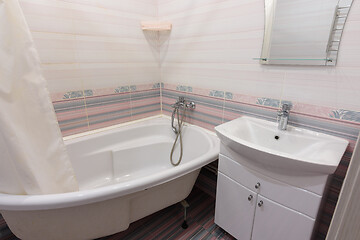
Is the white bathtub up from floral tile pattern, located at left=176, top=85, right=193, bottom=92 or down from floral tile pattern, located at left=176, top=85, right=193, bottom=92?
down

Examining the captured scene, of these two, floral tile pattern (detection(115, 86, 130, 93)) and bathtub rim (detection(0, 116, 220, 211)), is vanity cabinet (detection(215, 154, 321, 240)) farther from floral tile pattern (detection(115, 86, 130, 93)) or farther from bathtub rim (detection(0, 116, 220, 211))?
floral tile pattern (detection(115, 86, 130, 93))

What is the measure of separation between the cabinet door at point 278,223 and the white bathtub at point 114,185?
1.40 ft

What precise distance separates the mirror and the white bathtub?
2.49 feet

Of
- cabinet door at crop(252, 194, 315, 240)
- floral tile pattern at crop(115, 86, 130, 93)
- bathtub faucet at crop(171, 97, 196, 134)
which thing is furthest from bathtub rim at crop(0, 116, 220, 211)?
floral tile pattern at crop(115, 86, 130, 93)

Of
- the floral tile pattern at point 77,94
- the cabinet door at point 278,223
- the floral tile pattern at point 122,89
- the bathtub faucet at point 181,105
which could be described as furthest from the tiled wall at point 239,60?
the floral tile pattern at point 77,94

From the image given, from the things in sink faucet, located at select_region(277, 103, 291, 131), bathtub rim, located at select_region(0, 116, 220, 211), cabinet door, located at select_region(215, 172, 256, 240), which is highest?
sink faucet, located at select_region(277, 103, 291, 131)

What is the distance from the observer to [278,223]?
3.38ft

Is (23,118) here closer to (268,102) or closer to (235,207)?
(235,207)

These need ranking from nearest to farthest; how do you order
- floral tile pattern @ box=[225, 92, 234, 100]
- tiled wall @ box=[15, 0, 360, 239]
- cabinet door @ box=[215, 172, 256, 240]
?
tiled wall @ box=[15, 0, 360, 239] → cabinet door @ box=[215, 172, 256, 240] → floral tile pattern @ box=[225, 92, 234, 100]

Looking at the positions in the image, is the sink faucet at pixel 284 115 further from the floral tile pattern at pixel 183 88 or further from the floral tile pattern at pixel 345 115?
the floral tile pattern at pixel 183 88

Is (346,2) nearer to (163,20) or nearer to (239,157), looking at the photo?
(239,157)

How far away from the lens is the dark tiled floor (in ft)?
4.65

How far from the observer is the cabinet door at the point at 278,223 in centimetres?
93

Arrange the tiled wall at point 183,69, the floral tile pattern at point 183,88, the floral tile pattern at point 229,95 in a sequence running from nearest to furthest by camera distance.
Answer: the tiled wall at point 183,69 < the floral tile pattern at point 229,95 < the floral tile pattern at point 183,88
